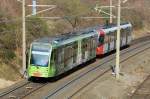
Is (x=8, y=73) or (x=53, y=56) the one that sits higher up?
(x=53, y=56)

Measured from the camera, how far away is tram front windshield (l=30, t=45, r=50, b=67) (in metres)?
37.8

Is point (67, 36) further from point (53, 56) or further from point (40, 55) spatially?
point (40, 55)

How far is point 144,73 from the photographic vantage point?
4606cm

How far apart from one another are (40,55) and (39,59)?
302mm

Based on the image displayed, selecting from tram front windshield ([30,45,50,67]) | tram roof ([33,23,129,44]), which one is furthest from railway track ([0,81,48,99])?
tram roof ([33,23,129,44])

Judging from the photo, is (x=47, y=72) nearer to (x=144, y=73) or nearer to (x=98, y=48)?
(x=144, y=73)

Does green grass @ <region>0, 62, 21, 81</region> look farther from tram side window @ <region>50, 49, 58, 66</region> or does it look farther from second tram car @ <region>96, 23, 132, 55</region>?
second tram car @ <region>96, 23, 132, 55</region>

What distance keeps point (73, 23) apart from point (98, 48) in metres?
23.1

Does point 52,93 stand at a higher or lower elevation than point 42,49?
lower

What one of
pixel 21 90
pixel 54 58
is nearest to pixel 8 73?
pixel 54 58

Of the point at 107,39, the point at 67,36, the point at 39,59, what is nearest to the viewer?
the point at 39,59

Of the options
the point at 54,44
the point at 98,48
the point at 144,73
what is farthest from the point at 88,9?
the point at 54,44

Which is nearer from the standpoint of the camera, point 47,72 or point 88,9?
point 47,72

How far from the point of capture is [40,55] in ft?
125
